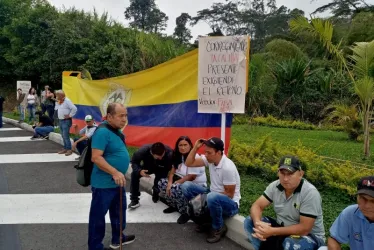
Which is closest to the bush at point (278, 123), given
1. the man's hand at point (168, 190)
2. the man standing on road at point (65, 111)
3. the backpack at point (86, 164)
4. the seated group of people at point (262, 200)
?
the man standing on road at point (65, 111)

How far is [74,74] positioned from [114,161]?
10.3 metres

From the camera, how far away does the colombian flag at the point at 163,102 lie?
5.98 metres

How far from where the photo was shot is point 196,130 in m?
5.95

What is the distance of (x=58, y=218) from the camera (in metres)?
4.75

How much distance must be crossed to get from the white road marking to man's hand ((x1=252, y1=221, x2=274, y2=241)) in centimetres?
168

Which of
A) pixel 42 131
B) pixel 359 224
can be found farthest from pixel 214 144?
pixel 42 131

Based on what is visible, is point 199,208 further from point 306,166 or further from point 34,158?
point 34,158

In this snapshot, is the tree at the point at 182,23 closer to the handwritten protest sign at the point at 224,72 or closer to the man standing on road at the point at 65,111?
the man standing on road at the point at 65,111

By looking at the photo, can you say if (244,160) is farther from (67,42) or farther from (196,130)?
(67,42)

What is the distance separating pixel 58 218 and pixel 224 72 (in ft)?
9.96

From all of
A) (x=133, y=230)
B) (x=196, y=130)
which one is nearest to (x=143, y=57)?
(x=196, y=130)

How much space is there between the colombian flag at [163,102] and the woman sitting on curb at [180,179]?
3.05 feet

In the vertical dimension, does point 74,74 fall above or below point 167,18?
below

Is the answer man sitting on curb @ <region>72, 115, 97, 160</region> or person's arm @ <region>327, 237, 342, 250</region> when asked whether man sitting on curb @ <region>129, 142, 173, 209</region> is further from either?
person's arm @ <region>327, 237, 342, 250</region>
